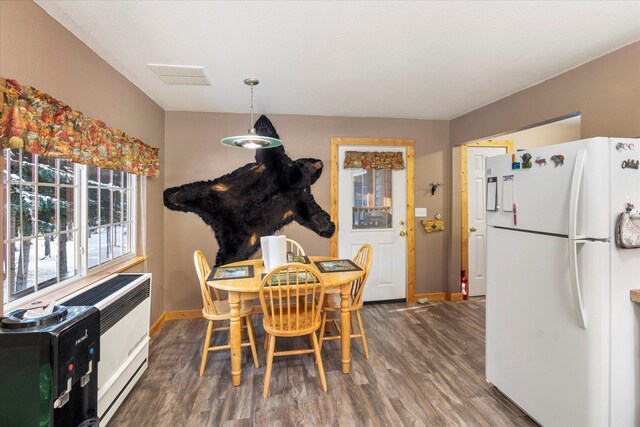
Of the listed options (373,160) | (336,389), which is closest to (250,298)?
(336,389)

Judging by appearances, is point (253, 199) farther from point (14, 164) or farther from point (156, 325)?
point (14, 164)

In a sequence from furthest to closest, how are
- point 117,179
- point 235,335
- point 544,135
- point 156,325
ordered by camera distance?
1. point 544,135
2. point 156,325
3. point 117,179
4. point 235,335

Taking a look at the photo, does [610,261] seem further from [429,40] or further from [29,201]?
[29,201]

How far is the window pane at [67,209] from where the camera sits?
202 cm

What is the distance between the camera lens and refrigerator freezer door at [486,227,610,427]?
1521mm

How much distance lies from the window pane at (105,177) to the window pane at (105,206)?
0.06 meters

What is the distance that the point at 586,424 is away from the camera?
5.09ft

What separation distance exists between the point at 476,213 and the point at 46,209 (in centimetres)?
442

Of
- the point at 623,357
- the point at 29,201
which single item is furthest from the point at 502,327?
the point at 29,201

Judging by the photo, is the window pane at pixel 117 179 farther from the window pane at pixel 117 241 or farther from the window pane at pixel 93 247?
the window pane at pixel 93 247

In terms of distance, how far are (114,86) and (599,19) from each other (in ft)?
10.8

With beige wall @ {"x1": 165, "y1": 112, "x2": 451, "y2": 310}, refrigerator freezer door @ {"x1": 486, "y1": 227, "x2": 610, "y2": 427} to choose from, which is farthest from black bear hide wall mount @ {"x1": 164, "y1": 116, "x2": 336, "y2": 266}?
refrigerator freezer door @ {"x1": 486, "y1": 227, "x2": 610, "y2": 427}

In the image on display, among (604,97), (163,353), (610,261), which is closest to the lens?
(610,261)

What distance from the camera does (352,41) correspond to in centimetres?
202
